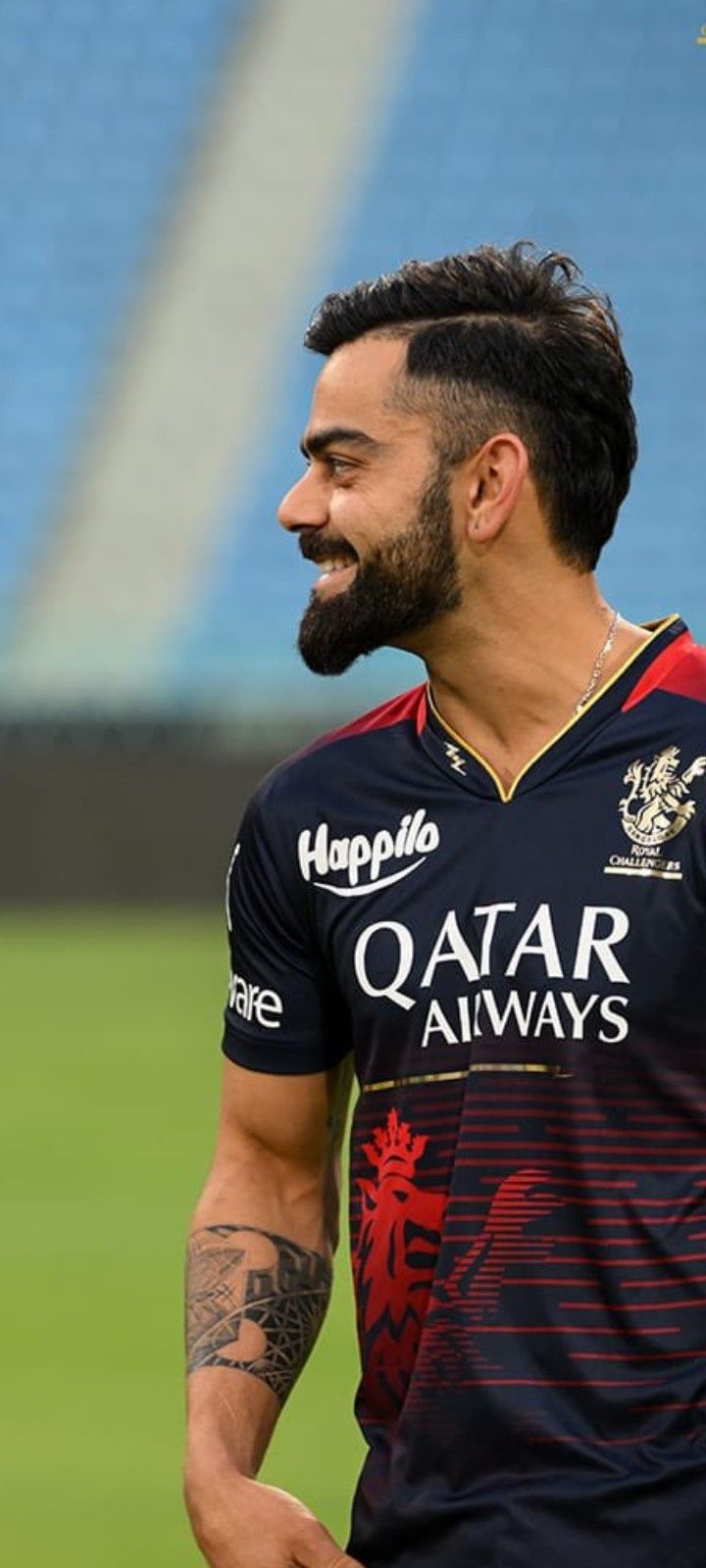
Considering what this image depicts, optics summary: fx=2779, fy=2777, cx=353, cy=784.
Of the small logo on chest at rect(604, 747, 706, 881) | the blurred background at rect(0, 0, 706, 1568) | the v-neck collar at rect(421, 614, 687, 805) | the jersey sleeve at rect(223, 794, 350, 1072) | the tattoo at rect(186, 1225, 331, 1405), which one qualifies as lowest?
the tattoo at rect(186, 1225, 331, 1405)

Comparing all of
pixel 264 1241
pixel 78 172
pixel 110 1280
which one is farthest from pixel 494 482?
pixel 78 172

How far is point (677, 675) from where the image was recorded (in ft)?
9.12

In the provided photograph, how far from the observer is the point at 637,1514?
98.7 inches

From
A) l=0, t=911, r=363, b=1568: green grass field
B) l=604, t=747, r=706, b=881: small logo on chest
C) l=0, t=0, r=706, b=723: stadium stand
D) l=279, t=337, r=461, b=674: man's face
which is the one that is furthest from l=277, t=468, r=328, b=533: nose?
l=0, t=0, r=706, b=723: stadium stand

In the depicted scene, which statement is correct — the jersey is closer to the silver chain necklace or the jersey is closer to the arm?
the silver chain necklace

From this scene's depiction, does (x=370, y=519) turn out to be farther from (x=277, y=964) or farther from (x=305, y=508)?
(x=277, y=964)

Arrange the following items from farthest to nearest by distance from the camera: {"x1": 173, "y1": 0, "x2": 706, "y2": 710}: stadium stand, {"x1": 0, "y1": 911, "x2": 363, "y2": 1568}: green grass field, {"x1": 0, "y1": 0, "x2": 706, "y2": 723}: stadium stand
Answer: {"x1": 173, "y1": 0, "x2": 706, "y2": 710}: stadium stand, {"x1": 0, "y1": 0, "x2": 706, "y2": 723}: stadium stand, {"x1": 0, "y1": 911, "x2": 363, "y2": 1568}: green grass field

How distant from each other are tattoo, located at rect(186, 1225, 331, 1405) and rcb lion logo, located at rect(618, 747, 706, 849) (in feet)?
2.07

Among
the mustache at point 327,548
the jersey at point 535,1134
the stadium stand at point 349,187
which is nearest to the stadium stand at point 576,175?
the stadium stand at point 349,187

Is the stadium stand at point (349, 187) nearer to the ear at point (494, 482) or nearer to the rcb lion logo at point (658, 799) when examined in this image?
the ear at point (494, 482)

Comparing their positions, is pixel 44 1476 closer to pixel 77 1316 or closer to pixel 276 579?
pixel 77 1316

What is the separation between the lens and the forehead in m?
2.83

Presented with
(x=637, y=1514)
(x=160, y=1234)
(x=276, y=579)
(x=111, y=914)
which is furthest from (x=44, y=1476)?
(x=276, y=579)

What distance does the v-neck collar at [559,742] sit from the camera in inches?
109
